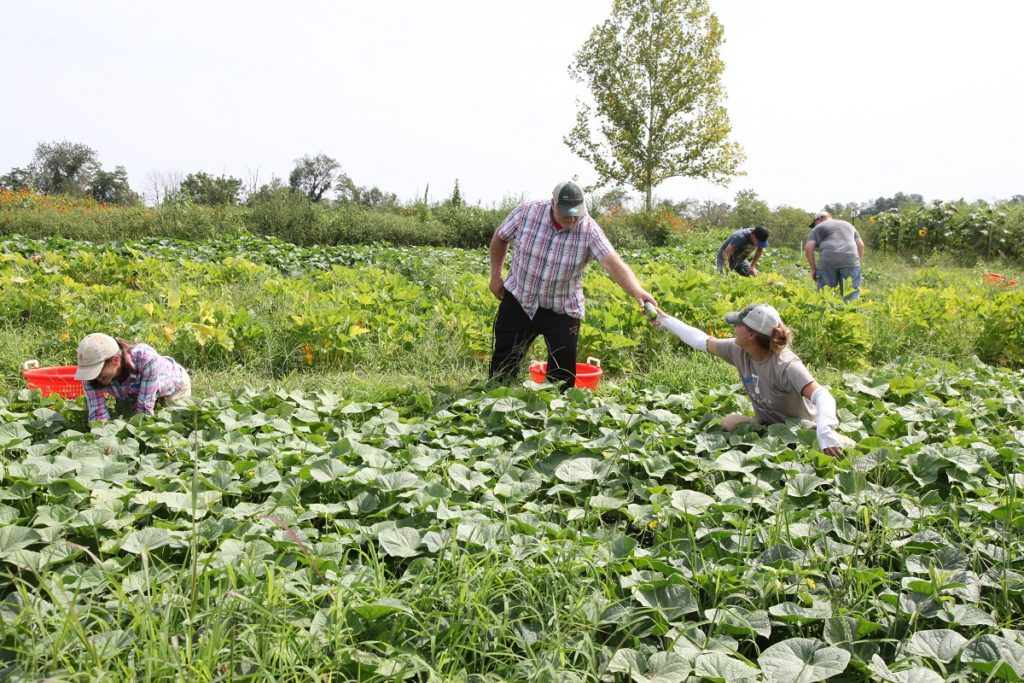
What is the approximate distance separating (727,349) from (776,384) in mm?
378

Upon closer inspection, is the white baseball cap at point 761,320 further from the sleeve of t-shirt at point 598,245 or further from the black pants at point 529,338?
the black pants at point 529,338

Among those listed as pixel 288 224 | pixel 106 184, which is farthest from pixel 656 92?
pixel 106 184

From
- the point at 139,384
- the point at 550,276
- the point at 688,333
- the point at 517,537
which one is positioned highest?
the point at 550,276

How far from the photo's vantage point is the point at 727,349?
155 inches

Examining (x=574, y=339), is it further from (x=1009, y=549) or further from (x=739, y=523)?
(x=1009, y=549)

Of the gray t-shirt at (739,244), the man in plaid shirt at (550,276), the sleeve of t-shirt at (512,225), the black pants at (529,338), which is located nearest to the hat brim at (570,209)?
the man in plaid shirt at (550,276)

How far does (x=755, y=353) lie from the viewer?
3668mm

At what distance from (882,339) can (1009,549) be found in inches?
181

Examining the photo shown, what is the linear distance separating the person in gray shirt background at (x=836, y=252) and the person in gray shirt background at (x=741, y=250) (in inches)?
24.2

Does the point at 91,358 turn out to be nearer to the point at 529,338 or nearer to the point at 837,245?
the point at 529,338

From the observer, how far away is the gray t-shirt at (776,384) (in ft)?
11.7

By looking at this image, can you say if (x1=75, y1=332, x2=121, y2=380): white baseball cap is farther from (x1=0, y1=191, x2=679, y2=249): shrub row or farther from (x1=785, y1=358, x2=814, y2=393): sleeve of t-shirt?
(x1=0, y1=191, x2=679, y2=249): shrub row

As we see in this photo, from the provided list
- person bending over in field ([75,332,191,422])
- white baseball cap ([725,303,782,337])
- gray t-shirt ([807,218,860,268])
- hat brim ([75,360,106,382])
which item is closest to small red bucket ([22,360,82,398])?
person bending over in field ([75,332,191,422])

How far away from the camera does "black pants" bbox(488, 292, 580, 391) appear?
460 cm
